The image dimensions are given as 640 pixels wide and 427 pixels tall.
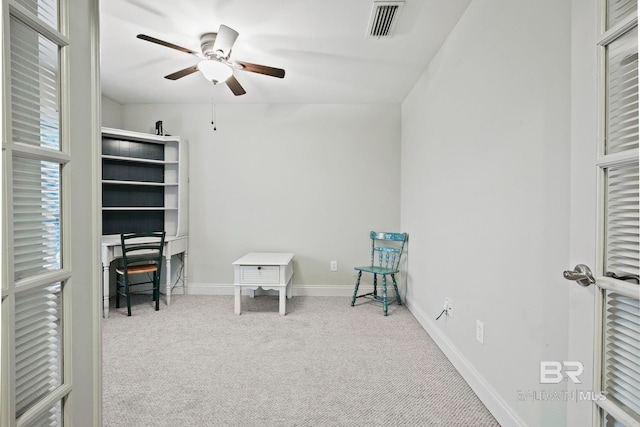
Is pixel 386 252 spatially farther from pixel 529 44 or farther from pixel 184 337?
pixel 529 44

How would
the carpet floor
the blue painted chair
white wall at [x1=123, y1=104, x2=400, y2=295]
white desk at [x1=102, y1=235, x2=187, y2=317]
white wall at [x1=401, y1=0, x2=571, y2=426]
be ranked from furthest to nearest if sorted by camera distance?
white wall at [x1=123, y1=104, x2=400, y2=295], the blue painted chair, white desk at [x1=102, y1=235, x2=187, y2=317], the carpet floor, white wall at [x1=401, y1=0, x2=571, y2=426]

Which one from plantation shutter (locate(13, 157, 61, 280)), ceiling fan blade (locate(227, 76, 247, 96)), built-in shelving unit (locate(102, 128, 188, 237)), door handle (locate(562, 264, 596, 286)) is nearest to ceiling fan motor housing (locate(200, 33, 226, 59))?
ceiling fan blade (locate(227, 76, 247, 96))

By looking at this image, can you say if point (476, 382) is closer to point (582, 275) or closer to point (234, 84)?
point (582, 275)

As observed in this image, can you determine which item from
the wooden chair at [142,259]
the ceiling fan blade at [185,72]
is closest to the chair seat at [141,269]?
the wooden chair at [142,259]

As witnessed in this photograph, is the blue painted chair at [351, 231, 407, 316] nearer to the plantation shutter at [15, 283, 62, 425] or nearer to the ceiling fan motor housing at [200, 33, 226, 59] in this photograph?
the ceiling fan motor housing at [200, 33, 226, 59]

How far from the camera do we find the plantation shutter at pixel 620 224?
81 cm

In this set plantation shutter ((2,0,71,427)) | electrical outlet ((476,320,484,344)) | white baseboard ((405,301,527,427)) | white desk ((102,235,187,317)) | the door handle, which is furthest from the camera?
white desk ((102,235,187,317))

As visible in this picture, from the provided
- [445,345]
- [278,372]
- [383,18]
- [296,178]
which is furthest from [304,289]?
[383,18]

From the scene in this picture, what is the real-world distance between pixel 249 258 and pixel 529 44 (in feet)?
9.74

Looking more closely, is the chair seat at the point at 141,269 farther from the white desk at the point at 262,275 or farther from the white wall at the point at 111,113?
the white wall at the point at 111,113

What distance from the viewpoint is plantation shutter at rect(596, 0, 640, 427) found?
2.65ft

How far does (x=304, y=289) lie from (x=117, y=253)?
2119mm

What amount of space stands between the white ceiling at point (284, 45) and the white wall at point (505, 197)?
351 mm

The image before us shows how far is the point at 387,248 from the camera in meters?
3.62
